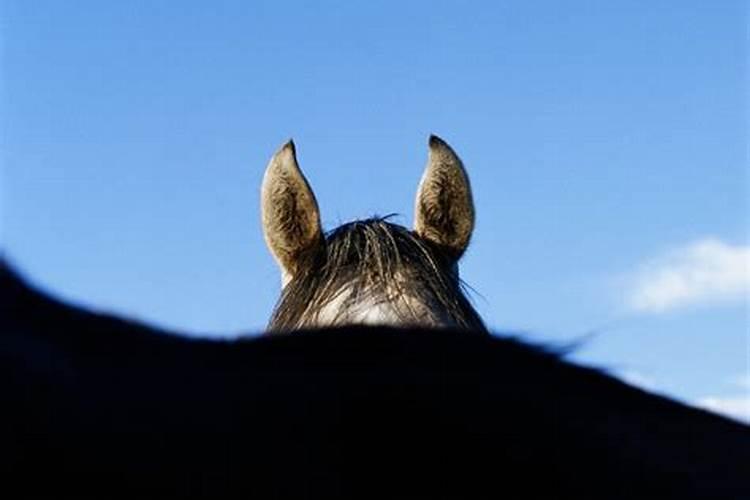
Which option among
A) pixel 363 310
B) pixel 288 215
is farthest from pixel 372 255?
pixel 288 215

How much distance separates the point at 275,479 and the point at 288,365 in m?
0.19

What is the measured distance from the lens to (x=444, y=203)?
5.18 meters

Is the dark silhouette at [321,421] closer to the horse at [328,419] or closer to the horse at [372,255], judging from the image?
the horse at [328,419]

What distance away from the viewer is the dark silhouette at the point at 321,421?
1182mm

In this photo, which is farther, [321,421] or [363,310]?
[363,310]

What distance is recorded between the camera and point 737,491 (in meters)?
1.41

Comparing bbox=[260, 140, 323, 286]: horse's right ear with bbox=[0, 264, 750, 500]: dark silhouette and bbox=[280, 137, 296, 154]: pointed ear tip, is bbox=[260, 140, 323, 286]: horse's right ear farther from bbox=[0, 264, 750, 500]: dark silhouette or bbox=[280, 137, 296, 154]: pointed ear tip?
bbox=[0, 264, 750, 500]: dark silhouette

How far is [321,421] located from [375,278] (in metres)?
3.45

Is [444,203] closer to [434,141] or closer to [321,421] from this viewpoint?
[434,141]

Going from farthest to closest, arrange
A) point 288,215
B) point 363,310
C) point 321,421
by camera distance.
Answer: point 288,215 → point 363,310 → point 321,421

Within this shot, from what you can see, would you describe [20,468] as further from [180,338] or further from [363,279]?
[363,279]

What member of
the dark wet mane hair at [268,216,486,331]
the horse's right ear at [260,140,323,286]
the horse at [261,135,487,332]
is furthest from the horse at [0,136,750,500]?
the horse's right ear at [260,140,323,286]

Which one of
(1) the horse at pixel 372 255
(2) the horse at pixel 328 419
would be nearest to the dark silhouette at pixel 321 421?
(2) the horse at pixel 328 419

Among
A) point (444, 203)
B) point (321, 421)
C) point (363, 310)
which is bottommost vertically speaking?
point (321, 421)
